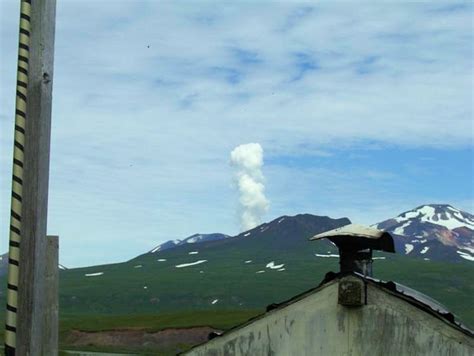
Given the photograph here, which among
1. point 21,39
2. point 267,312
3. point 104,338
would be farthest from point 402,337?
point 104,338

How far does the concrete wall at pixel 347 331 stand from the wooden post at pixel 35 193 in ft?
18.4

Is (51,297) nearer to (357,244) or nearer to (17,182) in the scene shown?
(17,182)

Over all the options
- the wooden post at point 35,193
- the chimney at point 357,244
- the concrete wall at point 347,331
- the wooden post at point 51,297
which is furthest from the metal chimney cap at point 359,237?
the wooden post at point 35,193

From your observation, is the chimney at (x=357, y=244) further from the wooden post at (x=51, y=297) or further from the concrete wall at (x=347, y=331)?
the wooden post at (x=51, y=297)

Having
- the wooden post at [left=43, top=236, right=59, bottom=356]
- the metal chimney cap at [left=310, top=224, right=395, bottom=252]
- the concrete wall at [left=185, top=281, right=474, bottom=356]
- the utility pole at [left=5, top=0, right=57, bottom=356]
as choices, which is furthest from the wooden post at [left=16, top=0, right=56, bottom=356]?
the concrete wall at [left=185, top=281, right=474, bottom=356]

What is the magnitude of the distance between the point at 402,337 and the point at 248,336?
6.43 ft

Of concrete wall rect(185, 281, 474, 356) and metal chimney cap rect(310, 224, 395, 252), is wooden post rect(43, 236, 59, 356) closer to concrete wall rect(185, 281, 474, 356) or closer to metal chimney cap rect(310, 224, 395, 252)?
metal chimney cap rect(310, 224, 395, 252)

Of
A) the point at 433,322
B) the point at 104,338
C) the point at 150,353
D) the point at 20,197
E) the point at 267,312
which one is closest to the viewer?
the point at 20,197

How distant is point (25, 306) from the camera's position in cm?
475

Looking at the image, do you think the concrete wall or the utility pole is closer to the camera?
the utility pole

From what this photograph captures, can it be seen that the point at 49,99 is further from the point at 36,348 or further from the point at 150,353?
the point at 150,353

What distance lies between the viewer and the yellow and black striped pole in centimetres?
459

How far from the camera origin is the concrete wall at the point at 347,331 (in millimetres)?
9609

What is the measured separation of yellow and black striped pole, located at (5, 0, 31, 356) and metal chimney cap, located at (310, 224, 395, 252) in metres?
5.65
